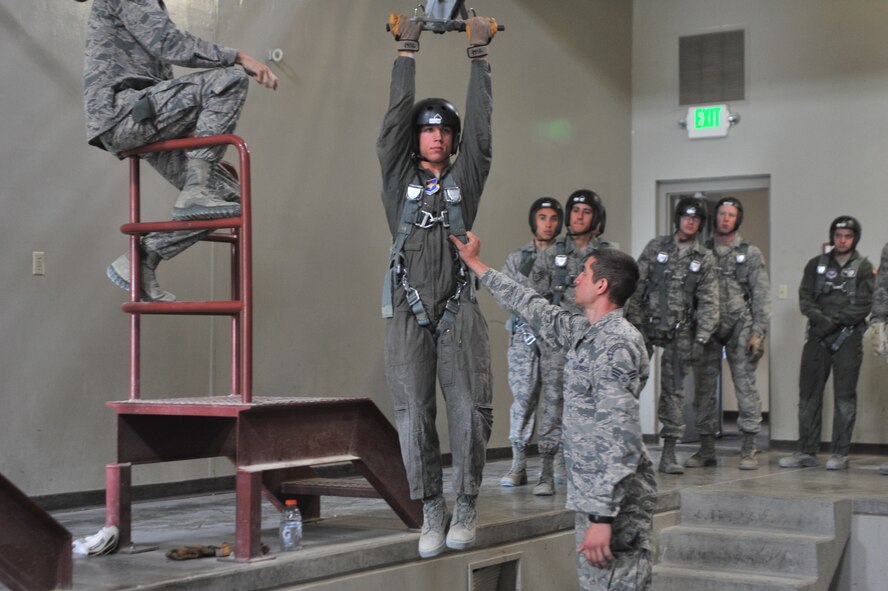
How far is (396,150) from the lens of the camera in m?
4.63

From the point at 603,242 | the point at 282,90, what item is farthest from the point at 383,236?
the point at 603,242

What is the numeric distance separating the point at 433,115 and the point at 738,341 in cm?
476

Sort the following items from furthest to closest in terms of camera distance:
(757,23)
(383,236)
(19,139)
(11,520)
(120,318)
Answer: (757,23) → (383,236) → (120,318) → (19,139) → (11,520)

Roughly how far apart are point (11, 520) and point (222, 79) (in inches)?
75.0

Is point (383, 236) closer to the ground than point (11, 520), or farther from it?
farther from it

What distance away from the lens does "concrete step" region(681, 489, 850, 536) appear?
6496mm

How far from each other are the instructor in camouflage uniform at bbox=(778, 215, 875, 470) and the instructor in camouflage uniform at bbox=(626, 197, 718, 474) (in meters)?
1.00

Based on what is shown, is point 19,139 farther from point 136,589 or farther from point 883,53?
point 883,53

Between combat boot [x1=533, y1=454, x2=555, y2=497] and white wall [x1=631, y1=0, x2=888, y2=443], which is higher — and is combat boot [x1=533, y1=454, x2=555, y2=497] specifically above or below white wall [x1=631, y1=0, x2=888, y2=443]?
below

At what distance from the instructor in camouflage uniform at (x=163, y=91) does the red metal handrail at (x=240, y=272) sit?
0.23 feet

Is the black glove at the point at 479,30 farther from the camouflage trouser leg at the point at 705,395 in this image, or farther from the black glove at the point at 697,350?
the camouflage trouser leg at the point at 705,395

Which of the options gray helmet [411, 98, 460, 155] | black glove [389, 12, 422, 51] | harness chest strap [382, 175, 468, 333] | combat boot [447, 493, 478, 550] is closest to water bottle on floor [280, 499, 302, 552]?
combat boot [447, 493, 478, 550]

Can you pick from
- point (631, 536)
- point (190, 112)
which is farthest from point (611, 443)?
point (190, 112)

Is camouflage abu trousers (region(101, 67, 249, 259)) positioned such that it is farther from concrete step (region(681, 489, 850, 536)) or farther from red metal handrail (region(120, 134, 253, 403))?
concrete step (region(681, 489, 850, 536))
